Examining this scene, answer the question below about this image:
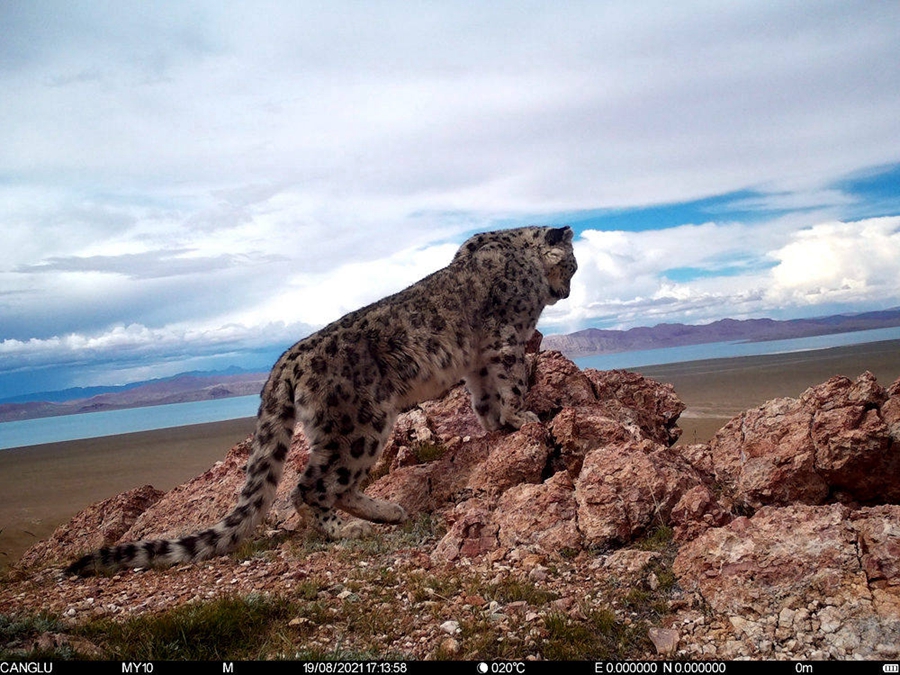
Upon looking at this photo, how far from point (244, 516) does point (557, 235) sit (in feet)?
20.3

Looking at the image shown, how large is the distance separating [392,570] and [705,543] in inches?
114

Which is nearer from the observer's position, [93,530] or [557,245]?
[557,245]

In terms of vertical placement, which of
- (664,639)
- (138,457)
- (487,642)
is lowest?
(138,457)

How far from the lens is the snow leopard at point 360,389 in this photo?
7523mm

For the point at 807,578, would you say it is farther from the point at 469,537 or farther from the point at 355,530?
the point at 355,530

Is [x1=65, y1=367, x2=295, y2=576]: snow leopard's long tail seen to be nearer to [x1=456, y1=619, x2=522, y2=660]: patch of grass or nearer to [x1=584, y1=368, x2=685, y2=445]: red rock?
[x1=456, y1=619, x2=522, y2=660]: patch of grass

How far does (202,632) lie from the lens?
5305 mm

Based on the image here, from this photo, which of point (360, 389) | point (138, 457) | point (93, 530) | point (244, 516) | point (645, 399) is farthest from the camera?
point (138, 457)

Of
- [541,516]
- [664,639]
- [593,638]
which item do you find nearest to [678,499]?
[541,516]

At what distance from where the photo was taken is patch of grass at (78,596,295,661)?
16.5 ft

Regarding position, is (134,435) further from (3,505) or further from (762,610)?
(762,610)

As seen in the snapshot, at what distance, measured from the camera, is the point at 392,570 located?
6.49m

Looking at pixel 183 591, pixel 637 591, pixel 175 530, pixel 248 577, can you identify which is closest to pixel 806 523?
pixel 637 591

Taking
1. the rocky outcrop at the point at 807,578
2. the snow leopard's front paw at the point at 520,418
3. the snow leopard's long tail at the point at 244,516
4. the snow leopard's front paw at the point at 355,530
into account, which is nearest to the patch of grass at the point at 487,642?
the rocky outcrop at the point at 807,578
